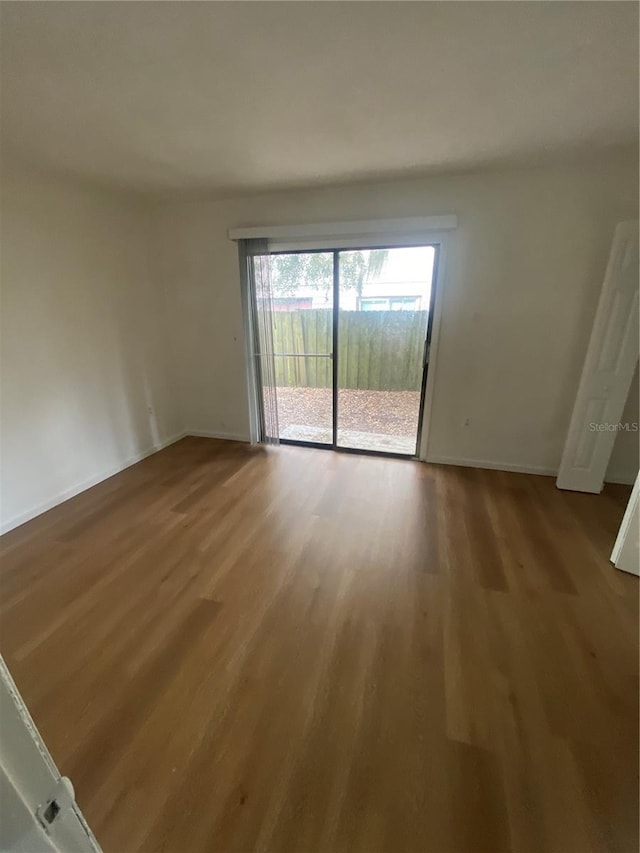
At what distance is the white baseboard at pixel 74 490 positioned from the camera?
2.50 metres

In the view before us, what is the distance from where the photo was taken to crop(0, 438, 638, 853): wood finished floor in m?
1.08

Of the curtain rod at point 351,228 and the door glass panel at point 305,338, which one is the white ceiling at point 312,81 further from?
the door glass panel at point 305,338

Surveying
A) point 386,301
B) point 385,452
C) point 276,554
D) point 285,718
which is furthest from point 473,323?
point 285,718

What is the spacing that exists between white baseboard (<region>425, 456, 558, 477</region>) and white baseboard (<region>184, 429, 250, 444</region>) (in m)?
2.08

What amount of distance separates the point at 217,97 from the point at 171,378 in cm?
285

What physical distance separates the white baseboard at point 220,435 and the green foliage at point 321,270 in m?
1.64

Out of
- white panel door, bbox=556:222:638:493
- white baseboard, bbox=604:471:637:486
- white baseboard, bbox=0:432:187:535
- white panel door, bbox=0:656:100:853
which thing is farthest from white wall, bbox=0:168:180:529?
white baseboard, bbox=604:471:637:486

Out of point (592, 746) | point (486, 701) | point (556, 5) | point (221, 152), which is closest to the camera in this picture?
point (556, 5)

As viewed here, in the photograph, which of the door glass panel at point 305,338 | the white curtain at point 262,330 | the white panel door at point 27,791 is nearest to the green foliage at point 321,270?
the door glass panel at point 305,338

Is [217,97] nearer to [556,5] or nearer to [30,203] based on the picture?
[556,5]

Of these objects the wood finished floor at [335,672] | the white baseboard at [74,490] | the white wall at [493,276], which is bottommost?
the wood finished floor at [335,672]

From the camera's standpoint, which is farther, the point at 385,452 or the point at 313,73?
the point at 385,452

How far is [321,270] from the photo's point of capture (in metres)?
3.26

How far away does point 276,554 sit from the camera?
2.20 m
